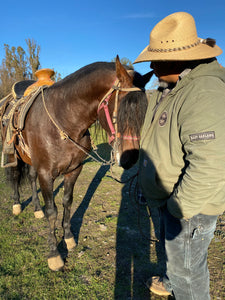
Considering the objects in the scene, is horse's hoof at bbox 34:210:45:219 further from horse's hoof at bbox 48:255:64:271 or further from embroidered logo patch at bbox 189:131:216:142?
embroidered logo patch at bbox 189:131:216:142

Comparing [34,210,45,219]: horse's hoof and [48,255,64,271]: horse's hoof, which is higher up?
[34,210,45,219]: horse's hoof

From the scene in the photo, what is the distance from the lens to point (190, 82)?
1.09 meters

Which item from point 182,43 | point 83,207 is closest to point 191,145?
point 182,43

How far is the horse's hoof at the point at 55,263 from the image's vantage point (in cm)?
241

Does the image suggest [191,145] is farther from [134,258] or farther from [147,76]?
[134,258]

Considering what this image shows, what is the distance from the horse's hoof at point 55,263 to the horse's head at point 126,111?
1705 mm

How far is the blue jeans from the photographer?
1237 mm

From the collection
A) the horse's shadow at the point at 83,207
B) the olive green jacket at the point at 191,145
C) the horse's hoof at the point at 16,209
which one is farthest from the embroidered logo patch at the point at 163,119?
the horse's hoof at the point at 16,209

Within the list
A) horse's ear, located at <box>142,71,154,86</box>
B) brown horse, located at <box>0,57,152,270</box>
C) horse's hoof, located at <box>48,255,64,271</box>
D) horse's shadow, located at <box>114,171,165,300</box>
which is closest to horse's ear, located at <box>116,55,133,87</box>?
brown horse, located at <box>0,57,152,270</box>

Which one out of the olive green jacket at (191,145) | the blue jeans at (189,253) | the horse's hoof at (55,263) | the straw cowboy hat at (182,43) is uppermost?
the straw cowboy hat at (182,43)

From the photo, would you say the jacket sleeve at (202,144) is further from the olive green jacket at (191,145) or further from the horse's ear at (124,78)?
the horse's ear at (124,78)

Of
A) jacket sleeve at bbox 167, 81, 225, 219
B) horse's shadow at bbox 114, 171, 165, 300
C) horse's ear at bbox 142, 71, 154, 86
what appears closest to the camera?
jacket sleeve at bbox 167, 81, 225, 219

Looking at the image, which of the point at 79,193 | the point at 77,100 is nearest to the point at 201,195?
the point at 77,100

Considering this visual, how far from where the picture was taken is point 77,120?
226 cm
